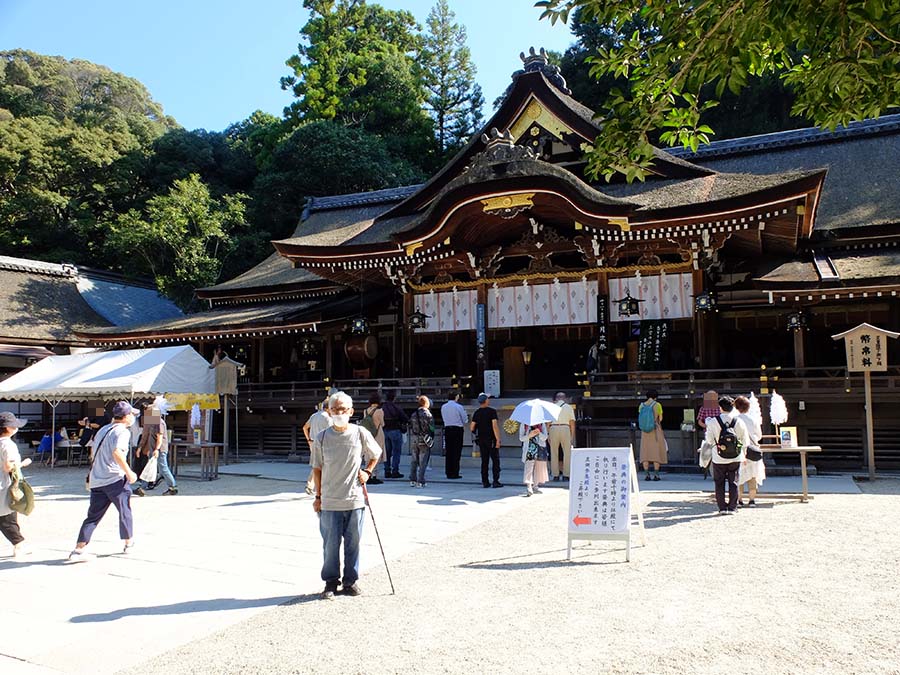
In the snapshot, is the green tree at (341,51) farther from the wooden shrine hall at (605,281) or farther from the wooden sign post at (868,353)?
the wooden sign post at (868,353)

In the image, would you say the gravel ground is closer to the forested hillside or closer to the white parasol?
the white parasol

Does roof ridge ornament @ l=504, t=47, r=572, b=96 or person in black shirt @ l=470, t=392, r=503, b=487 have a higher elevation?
roof ridge ornament @ l=504, t=47, r=572, b=96

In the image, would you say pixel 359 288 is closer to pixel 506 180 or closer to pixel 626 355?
pixel 506 180

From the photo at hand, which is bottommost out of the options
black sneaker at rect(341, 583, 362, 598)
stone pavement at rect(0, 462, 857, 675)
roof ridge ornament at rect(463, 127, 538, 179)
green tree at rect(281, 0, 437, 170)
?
stone pavement at rect(0, 462, 857, 675)

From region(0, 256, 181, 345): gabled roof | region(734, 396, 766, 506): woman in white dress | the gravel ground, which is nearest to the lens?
the gravel ground

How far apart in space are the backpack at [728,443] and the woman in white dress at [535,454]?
279 cm

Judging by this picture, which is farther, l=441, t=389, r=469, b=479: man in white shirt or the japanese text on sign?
l=441, t=389, r=469, b=479: man in white shirt

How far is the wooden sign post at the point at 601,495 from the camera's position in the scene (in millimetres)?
6484

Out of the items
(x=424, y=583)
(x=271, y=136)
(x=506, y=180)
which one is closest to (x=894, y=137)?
(x=506, y=180)

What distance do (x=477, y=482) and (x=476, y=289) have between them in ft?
20.1

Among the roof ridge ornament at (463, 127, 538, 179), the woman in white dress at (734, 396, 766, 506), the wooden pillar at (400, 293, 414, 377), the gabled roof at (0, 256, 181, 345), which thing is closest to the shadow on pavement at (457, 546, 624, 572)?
the woman in white dress at (734, 396, 766, 506)

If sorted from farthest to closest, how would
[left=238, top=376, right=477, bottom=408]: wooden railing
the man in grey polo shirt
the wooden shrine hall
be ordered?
[left=238, top=376, right=477, bottom=408]: wooden railing, the wooden shrine hall, the man in grey polo shirt

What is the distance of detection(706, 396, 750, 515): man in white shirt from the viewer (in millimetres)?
8438

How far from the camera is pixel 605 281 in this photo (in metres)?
15.9
